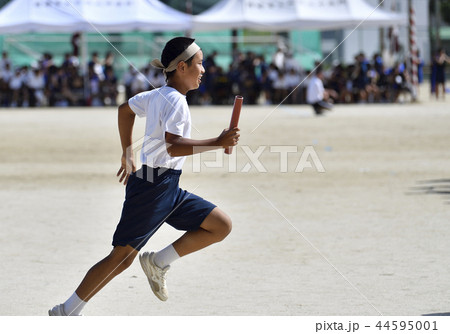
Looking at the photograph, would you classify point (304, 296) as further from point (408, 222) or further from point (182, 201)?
point (408, 222)

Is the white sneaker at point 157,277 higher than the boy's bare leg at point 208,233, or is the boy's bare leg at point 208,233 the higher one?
the boy's bare leg at point 208,233

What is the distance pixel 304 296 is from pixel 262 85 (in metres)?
18.9

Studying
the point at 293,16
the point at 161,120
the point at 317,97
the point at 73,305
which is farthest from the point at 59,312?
the point at 293,16

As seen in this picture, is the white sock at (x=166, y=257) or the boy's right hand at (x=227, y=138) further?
the white sock at (x=166, y=257)

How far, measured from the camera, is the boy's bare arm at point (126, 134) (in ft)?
14.0

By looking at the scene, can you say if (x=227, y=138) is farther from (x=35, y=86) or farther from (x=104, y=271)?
(x=35, y=86)

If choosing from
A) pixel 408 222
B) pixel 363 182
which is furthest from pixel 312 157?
pixel 408 222

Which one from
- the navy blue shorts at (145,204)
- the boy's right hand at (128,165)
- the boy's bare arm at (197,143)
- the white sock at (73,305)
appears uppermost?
the boy's bare arm at (197,143)

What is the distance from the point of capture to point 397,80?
Result: 23.1m

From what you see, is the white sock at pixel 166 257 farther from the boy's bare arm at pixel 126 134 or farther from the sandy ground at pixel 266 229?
the boy's bare arm at pixel 126 134

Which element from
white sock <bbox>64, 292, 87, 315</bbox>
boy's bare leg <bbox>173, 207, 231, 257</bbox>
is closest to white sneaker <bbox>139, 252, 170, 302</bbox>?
boy's bare leg <bbox>173, 207, 231, 257</bbox>

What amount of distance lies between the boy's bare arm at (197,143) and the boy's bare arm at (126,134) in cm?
38

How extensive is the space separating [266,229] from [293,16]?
15.8 metres

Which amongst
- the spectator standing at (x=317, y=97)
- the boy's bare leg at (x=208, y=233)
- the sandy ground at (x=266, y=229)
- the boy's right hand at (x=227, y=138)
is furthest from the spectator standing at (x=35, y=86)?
the boy's right hand at (x=227, y=138)
